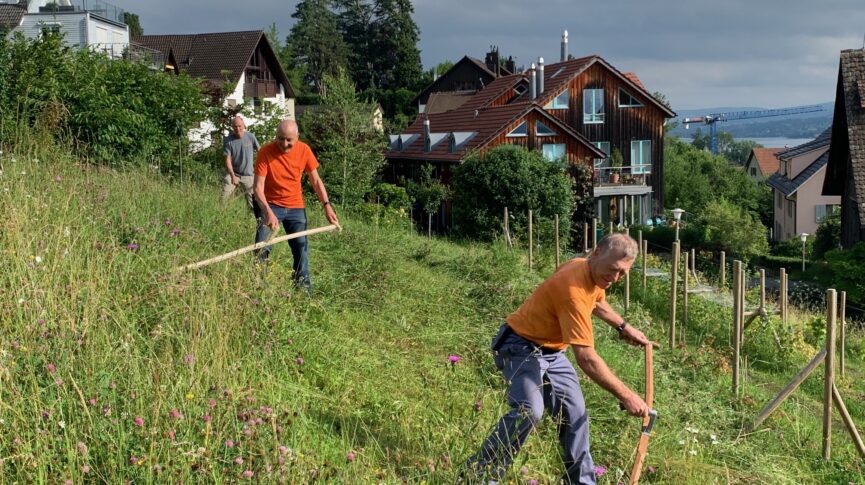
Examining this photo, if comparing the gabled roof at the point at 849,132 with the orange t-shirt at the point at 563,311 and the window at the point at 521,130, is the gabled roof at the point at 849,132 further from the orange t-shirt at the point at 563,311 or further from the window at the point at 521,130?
the orange t-shirt at the point at 563,311

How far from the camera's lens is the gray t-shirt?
11.1m

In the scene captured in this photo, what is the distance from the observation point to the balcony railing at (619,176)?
39219 millimetres

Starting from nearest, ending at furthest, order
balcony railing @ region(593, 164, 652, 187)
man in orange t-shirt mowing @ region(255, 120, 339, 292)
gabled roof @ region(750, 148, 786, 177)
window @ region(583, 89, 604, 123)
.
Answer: man in orange t-shirt mowing @ region(255, 120, 339, 292)
balcony railing @ region(593, 164, 652, 187)
window @ region(583, 89, 604, 123)
gabled roof @ region(750, 148, 786, 177)

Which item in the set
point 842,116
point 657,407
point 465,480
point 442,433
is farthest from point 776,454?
point 842,116

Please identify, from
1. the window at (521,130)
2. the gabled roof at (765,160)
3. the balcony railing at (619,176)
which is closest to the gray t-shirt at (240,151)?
the window at (521,130)

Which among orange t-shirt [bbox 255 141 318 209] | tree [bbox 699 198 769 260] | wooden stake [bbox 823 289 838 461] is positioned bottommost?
tree [bbox 699 198 769 260]

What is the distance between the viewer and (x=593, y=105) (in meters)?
40.2

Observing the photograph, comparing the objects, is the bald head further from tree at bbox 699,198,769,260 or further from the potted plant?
tree at bbox 699,198,769,260

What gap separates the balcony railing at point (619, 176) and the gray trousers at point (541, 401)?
3464 cm

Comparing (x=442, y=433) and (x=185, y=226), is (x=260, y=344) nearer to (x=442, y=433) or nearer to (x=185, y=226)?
(x=442, y=433)

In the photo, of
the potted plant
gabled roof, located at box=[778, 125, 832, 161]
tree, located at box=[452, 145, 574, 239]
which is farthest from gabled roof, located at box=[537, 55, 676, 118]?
tree, located at box=[452, 145, 574, 239]

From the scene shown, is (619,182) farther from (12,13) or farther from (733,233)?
(12,13)

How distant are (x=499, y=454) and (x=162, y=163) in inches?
373

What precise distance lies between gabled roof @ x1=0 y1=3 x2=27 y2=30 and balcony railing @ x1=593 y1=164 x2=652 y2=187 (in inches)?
965
